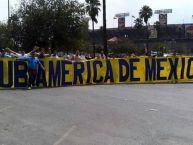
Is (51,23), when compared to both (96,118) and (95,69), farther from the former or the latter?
(96,118)

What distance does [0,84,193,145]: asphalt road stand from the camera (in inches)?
407

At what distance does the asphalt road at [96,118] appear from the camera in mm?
10336

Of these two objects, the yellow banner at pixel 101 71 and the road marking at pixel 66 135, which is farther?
the yellow banner at pixel 101 71

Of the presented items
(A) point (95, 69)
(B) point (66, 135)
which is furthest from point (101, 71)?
(B) point (66, 135)

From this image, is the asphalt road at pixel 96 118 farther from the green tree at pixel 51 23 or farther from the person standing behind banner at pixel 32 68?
the green tree at pixel 51 23

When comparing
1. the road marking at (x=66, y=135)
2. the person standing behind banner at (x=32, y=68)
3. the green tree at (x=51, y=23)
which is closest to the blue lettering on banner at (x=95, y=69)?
the person standing behind banner at (x=32, y=68)

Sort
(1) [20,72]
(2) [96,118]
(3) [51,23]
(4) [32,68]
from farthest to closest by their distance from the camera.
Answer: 1. (3) [51,23]
2. (1) [20,72]
3. (4) [32,68]
4. (2) [96,118]

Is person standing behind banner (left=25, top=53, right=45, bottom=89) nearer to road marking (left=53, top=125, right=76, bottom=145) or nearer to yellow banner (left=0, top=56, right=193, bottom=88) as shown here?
yellow banner (left=0, top=56, right=193, bottom=88)

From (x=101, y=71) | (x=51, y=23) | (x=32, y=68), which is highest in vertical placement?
(x=51, y=23)

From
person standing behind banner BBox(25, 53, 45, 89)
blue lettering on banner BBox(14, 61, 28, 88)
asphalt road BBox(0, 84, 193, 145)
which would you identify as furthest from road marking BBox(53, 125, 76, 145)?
blue lettering on banner BBox(14, 61, 28, 88)

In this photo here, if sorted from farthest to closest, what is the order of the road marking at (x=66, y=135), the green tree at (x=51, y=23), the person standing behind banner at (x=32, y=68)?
1. the green tree at (x=51, y=23)
2. the person standing behind banner at (x=32, y=68)
3. the road marking at (x=66, y=135)

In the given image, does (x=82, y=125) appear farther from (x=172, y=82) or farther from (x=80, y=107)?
(x=172, y=82)

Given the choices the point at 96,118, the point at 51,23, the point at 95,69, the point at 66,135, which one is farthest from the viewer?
the point at 51,23

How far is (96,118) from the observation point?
13062mm
